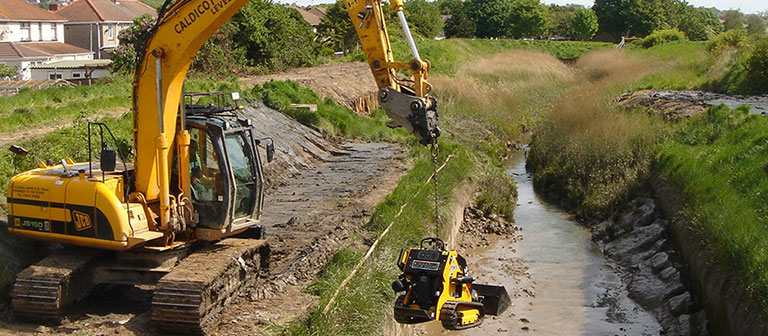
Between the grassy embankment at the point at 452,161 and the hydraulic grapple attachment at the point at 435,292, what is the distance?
4.59 ft

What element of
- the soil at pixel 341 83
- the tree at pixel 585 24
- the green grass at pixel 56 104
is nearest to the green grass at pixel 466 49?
the soil at pixel 341 83

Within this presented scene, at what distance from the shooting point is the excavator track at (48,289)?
10.2m

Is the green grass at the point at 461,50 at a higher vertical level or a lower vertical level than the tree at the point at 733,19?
lower

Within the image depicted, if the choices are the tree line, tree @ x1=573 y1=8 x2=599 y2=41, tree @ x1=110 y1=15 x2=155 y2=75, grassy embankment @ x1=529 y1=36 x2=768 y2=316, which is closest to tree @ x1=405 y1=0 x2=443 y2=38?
the tree line

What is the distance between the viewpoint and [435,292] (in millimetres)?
10250

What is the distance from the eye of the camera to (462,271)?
10.9 meters

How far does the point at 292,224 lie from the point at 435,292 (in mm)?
6976

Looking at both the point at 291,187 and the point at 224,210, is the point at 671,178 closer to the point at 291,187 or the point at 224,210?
the point at 291,187

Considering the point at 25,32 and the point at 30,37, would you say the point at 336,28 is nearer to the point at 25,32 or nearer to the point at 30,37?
the point at 30,37

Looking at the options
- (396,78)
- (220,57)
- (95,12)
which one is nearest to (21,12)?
(95,12)

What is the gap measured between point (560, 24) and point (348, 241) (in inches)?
3804

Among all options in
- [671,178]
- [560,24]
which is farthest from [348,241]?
[560,24]

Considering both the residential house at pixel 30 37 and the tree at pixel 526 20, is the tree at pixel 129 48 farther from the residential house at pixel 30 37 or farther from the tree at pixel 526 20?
the tree at pixel 526 20

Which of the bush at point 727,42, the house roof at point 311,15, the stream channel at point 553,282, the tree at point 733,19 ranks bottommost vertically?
the stream channel at point 553,282
